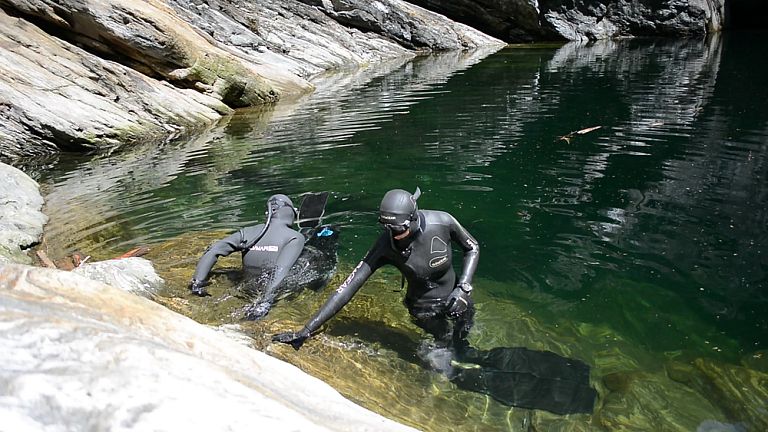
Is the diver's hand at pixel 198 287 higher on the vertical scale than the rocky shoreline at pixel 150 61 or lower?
lower

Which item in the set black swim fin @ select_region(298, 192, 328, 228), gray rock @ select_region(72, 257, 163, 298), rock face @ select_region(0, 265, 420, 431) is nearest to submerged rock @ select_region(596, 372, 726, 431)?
rock face @ select_region(0, 265, 420, 431)

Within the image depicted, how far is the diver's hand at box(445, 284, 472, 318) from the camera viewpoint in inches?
238

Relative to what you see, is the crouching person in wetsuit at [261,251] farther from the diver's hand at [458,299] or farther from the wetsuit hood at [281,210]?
the diver's hand at [458,299]

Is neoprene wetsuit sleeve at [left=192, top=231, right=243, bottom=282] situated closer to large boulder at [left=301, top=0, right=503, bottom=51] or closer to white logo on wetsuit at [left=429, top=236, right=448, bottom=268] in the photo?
white logo on wetsuit at [left=429, top=236, right=448, bottom=268]

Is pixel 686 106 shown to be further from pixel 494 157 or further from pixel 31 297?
pixel 31 297

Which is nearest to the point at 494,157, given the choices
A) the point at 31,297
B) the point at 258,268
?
the point at 258,268

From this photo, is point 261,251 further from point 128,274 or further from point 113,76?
point 113,76

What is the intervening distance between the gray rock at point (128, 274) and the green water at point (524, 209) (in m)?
0.31

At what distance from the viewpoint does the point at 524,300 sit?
25.0 ft

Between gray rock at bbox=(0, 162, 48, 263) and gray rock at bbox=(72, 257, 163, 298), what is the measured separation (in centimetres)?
147

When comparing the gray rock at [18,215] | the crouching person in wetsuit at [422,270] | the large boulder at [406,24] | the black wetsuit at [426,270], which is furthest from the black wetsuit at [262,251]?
the large boulder at [406,24]

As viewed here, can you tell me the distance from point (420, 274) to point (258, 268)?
8.20 ft

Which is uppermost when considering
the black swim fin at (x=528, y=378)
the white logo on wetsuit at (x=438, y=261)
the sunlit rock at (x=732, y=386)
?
the white logo on wetsuit at (x=438, y=261)

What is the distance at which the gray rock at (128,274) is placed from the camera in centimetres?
749
